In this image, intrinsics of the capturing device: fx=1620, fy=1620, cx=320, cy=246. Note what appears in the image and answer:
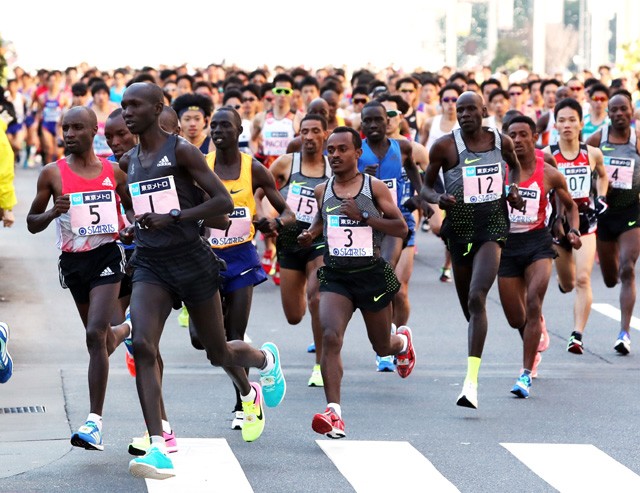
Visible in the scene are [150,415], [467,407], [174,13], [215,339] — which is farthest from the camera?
[174,13]

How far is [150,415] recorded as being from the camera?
Answer: 307 inches

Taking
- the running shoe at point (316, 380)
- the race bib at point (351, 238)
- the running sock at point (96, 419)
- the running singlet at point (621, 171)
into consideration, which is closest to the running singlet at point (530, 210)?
the running shoe at point (316, 380)

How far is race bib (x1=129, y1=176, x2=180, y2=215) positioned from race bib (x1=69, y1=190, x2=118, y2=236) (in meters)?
1.04

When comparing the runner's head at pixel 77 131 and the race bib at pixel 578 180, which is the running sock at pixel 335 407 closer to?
the runner's head at pixel 77 131

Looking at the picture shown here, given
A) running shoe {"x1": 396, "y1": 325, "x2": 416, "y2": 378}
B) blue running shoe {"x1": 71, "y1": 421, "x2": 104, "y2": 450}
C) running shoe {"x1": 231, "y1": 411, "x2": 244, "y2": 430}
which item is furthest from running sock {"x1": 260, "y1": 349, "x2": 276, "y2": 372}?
running shoe {"x1": 396, "y1": 325, "x2": 416, "y2": 378}

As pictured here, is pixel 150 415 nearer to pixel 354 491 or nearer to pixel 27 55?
pixel 354 491

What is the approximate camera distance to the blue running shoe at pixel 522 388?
35.0ft

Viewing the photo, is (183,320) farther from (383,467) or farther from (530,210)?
(383,467)

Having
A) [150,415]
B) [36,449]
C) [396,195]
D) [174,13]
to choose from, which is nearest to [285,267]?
[396,195]

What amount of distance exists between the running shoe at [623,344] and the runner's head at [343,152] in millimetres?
3927

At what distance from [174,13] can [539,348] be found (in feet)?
243

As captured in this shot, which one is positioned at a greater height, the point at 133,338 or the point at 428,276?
the point at 133,338

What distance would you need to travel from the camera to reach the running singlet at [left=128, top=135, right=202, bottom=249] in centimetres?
798

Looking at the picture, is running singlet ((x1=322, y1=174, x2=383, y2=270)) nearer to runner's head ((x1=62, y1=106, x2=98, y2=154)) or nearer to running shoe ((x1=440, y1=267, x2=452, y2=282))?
runner's head ((x1=62, y1=106, x2=98, y2=154))
